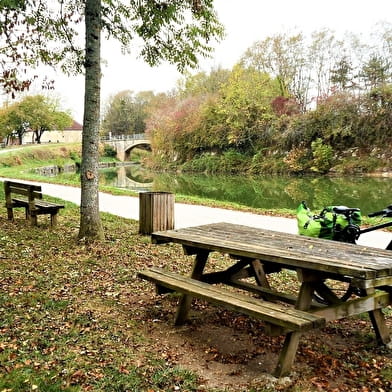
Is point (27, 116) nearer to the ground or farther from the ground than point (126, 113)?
nearer to the ground

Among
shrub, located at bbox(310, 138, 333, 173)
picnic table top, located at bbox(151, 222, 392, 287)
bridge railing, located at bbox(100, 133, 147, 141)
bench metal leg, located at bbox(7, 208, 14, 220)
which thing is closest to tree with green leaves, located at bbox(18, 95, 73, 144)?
bridge railing, located at bbox(100, 133, 147, 141)

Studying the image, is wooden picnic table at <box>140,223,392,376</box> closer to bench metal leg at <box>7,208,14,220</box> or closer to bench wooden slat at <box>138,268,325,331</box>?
bench wooden slat at <box>138,268,325,331</box>

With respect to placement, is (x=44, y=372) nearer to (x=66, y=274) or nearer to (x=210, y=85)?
(x=66, y=274)

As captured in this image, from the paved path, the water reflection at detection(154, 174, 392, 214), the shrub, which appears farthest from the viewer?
the shrub

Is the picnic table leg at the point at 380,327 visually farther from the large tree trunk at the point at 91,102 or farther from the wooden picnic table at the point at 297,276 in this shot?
the large tree trunk at the point at 91,102

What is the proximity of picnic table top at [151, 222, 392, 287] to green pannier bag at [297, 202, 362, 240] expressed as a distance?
1.28 feet

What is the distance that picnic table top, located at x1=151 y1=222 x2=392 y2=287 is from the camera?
266 centimetres

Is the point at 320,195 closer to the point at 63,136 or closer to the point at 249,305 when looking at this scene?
the point at 249,305

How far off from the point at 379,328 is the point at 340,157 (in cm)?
2879

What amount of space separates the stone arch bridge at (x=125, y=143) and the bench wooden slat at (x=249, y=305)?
188ft

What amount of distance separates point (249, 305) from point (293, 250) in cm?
55

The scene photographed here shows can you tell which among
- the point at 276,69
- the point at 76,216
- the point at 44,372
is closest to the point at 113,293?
the point at 44,372

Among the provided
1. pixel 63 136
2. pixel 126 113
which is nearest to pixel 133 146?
pixel 126 113

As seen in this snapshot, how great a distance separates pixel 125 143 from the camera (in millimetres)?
61625
